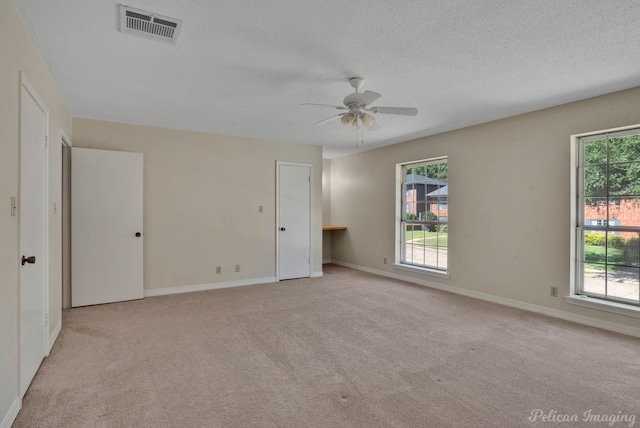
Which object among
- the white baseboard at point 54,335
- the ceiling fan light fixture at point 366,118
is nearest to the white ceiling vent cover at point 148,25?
the ceiling fan light fixture at point 366,118

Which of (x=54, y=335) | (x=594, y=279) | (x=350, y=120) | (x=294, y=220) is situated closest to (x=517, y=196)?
(x=594, y=279)

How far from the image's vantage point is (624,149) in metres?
3.46

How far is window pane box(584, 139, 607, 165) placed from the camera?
11.9 ft

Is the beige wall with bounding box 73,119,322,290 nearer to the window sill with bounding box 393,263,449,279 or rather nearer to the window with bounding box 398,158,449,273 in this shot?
the window with bounding box 398,158,449,273

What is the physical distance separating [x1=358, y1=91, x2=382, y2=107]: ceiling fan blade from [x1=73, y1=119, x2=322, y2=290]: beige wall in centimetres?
297

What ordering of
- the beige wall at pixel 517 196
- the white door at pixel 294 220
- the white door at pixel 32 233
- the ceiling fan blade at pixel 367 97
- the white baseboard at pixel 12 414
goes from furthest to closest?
the white door at pixel 294 220 → the beige wall at pixel 517 196 → the ceiling fan blade at pixel 367 97 → the white door at pixel 32 233 → the white baseboard at pixel 12 414

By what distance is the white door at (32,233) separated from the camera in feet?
7.19

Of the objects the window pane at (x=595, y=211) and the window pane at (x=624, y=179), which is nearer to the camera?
the window pane at (x=624, y=179)

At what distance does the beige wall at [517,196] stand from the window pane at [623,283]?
0.81ft

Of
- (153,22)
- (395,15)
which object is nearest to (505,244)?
(395,15)

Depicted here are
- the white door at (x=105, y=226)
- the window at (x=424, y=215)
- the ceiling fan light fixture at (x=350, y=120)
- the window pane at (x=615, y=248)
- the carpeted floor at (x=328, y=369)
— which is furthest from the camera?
the window at (x=424, y=215)

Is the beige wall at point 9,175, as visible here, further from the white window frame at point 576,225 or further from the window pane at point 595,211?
the window pane at point 595,211

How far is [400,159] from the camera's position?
5.96 m

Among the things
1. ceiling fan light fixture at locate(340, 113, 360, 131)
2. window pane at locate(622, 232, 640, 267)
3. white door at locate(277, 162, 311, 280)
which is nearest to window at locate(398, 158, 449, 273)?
white door at locate(277, 162, 311, 280)
